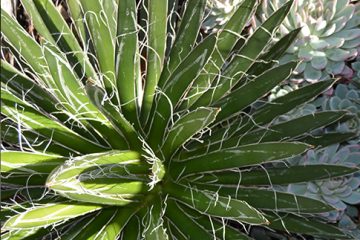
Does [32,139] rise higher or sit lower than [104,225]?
higher

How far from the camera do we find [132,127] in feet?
4.66

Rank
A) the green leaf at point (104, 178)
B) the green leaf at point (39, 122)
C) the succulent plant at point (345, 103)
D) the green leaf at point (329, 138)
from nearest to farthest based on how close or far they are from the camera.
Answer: the green leaf at point (104, 178) → the green leaf at point (39, 122) → the green leaf at point (329, 138) → the succulent plant at point (345, 103)

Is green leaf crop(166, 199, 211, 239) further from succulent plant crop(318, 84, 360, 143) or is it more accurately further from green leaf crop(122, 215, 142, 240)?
succulent plant crop(318, 84, 360, 143)

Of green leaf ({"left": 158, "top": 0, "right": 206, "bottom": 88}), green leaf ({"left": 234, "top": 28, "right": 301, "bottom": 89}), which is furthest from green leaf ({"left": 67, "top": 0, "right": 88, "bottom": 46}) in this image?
green leaf ({"left": 234, "top": 28, "right": 301, "bottom": 89})

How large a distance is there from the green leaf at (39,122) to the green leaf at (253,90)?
349 mm

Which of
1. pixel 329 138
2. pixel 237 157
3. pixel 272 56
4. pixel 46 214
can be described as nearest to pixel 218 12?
pixel 272 56

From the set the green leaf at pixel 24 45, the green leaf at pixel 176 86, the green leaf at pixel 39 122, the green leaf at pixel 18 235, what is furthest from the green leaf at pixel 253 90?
the green leaf at pixel 18 235

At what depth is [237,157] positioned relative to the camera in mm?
1382

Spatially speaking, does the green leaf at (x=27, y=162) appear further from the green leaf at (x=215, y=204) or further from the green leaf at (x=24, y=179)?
the green leaf at (x=215, y=204)

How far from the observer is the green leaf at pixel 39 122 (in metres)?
1.41

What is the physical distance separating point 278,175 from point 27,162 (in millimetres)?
635

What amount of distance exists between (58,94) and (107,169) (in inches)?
11.7

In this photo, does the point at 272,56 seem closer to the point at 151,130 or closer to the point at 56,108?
the point at 151,130

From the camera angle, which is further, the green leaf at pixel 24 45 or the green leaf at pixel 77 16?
the green leaf at pixel 77 16
